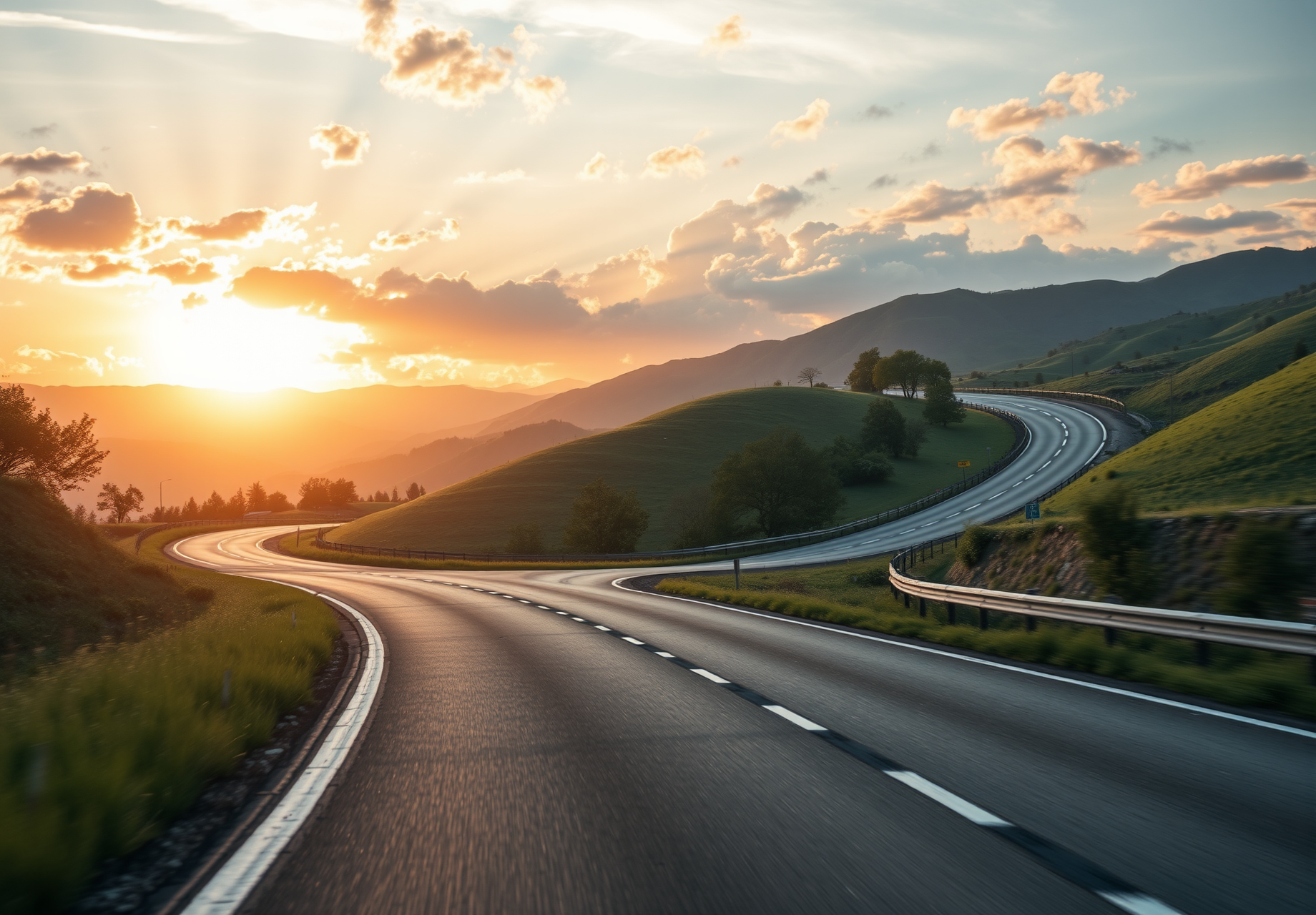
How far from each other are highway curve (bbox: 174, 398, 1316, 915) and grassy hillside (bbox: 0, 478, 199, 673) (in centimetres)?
2483

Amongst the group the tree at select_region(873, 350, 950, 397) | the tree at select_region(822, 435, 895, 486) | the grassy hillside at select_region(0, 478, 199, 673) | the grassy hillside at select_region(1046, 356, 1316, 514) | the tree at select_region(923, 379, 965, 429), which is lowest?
the grassy hillside at select_region(0, 478, 199, 673)

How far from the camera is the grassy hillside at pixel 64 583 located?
30.1 metres

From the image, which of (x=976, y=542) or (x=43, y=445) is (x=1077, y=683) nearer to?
(x=976, y=542)

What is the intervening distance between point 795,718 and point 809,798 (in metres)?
2.30

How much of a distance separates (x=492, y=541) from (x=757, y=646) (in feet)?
235

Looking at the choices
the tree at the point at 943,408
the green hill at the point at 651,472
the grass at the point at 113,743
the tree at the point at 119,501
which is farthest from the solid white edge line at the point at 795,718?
the tree at the point at 119,501

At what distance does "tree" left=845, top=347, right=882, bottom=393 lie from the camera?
165 metres

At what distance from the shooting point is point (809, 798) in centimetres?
479

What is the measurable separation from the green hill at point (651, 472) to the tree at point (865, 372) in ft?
97.3

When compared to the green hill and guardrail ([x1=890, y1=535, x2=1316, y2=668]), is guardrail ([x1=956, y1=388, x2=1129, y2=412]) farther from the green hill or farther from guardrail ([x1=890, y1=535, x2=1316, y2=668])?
guardrail ([x1=890, y1=535, x2=1316, y2=668])

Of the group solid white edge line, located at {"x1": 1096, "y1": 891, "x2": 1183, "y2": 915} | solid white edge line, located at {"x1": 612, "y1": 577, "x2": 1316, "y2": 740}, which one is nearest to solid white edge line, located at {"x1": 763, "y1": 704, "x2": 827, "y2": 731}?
solid white edge line, located at {"x1": 612, "y1": 577, "x2": 1316, "y2": 740}

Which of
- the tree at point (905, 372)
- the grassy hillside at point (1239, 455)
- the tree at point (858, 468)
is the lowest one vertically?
the grassy hillside at point (1239, 455)

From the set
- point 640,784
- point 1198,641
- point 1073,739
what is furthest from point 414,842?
point 1198,641

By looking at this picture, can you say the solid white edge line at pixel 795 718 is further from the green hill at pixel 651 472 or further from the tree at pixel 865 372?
the tree at pixel 865 372
